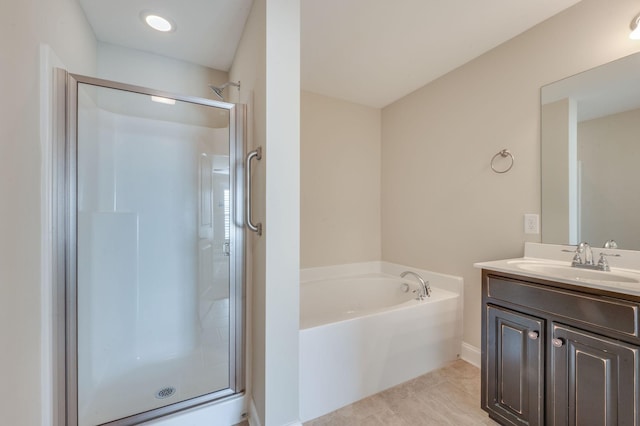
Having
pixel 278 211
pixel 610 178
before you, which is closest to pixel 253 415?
pixel 278 211

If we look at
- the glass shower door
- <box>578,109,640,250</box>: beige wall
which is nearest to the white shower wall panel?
the glass shower door

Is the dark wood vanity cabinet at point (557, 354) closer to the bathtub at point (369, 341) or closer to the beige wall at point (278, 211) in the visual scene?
the bathtub at point (369, 341)

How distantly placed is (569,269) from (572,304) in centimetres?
41

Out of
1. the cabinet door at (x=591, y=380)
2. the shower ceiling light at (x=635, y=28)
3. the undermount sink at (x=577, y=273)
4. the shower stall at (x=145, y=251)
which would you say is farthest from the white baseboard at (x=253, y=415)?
the shower ceiling light at (x=635, y=28)

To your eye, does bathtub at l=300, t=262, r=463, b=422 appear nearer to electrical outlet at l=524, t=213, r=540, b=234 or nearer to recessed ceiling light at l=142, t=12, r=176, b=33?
electrical outlet at l=524, t=213, r=540, b=234

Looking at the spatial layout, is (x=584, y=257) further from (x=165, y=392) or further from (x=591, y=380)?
(x=165, y=392)

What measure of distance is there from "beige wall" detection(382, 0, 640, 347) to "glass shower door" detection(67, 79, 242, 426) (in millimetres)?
Answer: 1777

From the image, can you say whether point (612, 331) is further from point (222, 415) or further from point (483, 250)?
point (222, 415)

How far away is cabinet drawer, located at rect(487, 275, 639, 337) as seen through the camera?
1.00 metres

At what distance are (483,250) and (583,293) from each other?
0.91 m

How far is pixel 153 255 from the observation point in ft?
6.78

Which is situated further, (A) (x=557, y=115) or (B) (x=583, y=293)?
(A) (x=557, y=115)

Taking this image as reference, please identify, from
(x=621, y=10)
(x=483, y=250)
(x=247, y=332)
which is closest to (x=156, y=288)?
(x=247, y=332)

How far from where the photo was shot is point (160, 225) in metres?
2.10
